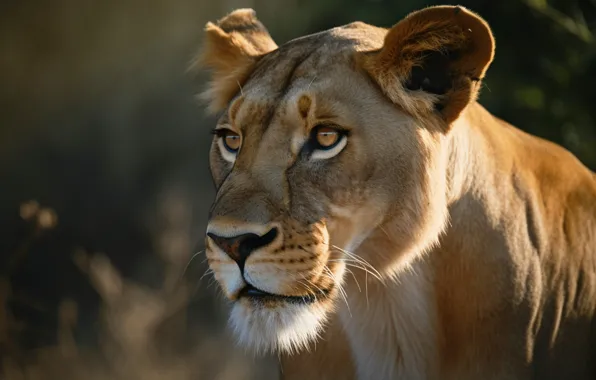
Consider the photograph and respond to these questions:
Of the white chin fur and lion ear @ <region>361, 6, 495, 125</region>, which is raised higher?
lion ear @ <region>361, 6, 495, 125</region>

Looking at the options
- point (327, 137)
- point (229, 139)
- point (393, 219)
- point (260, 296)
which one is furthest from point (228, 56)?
point (260, 296)

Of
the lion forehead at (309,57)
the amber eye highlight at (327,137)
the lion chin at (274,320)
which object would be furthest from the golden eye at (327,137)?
the lion chin at (274,320)

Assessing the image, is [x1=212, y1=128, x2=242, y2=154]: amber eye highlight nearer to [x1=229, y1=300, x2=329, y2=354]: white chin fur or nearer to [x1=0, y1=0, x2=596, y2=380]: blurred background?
[x1=229, y1=300, x2=329, y2=354]: white chin fur

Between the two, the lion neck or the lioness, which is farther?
the lion neck

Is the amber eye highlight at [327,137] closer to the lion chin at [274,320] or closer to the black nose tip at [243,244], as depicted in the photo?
the black nose tip at [243,244]

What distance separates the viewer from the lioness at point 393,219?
256 centimetres

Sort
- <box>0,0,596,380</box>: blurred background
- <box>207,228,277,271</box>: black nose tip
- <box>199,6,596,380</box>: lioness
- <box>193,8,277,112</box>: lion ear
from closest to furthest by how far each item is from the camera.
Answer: <box>207,228,277,271</box>: black nose tip, <box>199,6,596,380</box>: lioness, <box>193,8,277,112</box>: lion ear, <box>0,0,596,380</box>: blurred background

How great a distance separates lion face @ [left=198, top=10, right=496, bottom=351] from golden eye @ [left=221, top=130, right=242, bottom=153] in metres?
0.02

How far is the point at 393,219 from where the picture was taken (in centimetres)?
269

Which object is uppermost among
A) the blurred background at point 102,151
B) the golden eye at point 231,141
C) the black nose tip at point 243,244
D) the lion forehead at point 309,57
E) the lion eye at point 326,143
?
the lion forehead at point 309,57

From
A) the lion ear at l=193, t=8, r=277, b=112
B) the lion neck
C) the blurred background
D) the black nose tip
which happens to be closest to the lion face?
the black nose tip

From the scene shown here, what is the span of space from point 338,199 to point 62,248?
4.76 m

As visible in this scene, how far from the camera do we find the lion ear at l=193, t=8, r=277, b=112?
3.16m

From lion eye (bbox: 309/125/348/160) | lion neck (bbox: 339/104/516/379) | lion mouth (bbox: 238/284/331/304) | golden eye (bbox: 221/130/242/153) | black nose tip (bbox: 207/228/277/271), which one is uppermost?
lion eye (bbox: 309/125/348/160)
